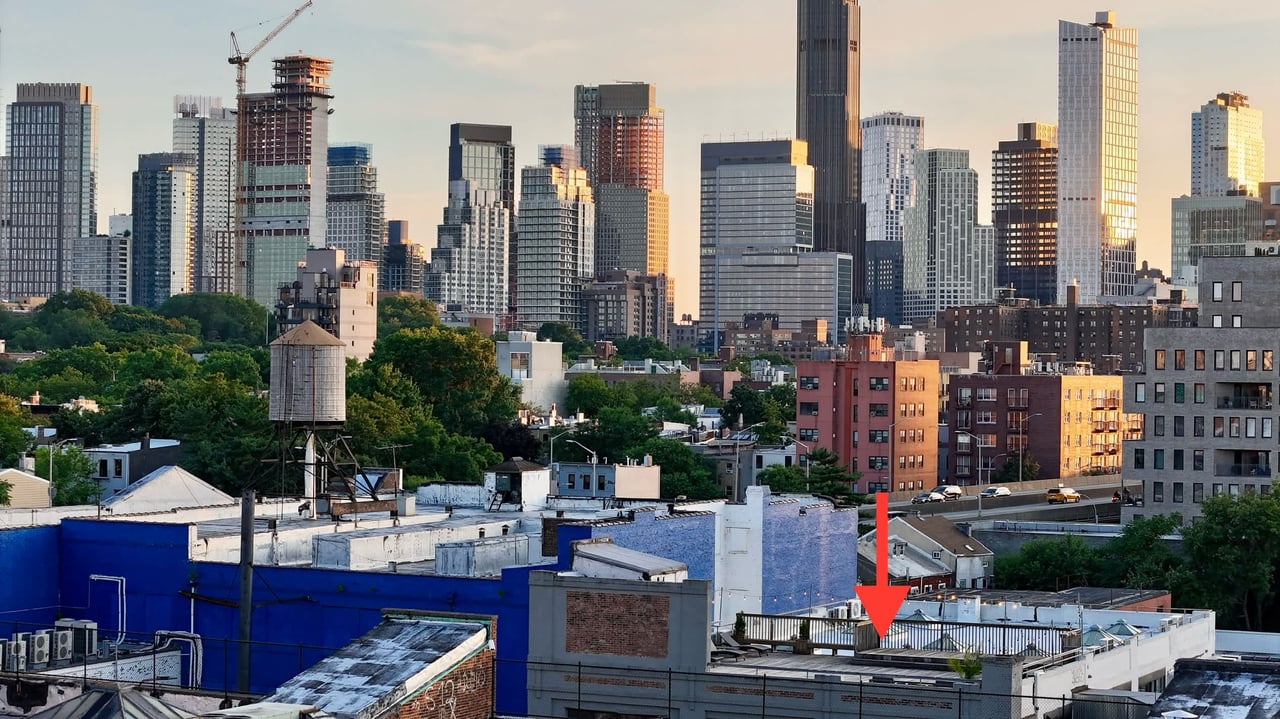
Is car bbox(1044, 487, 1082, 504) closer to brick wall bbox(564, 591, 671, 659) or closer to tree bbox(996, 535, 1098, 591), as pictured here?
tree bbox(996, 535, 1098, 591)

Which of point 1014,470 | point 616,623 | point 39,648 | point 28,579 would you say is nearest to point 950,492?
point 1014,470

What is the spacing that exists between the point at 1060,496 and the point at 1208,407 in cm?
2540

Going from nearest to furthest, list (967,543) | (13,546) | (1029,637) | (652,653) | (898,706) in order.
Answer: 1. (898,706)
2. (652,653)
3. (1029,637)
4. (13,546)
5. (967,543)

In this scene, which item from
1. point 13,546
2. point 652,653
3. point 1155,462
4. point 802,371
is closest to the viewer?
point 652,653

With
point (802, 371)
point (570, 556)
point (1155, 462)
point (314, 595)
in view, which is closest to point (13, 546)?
point (314, 595)

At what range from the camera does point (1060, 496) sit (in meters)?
138

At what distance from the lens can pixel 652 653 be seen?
116ft

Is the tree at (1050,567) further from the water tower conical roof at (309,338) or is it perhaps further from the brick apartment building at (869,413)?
the brick apartment building at (869,413)

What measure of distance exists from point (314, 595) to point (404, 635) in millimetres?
15686

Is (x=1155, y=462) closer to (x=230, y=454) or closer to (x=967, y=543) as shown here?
(x=967, y=543)

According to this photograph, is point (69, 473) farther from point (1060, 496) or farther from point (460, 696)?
point (460, 696)

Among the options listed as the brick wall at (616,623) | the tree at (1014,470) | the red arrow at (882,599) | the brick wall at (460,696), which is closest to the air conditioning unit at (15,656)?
the brick wall at (460,696)

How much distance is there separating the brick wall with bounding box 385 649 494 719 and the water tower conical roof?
4646 centimetres

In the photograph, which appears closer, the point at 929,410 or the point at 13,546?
the point at 13,546
